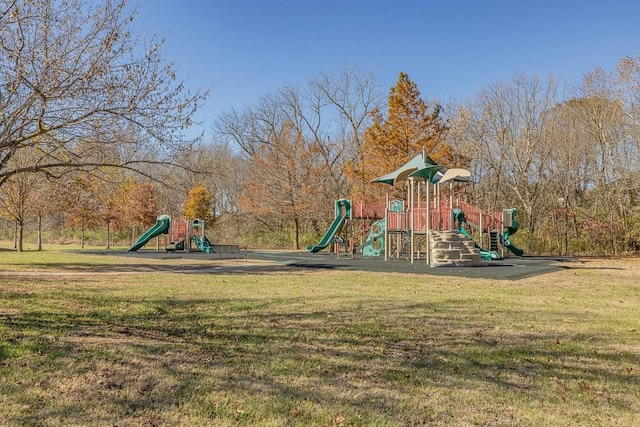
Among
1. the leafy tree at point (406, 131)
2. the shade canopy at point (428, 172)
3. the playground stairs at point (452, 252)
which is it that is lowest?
the playground stairs at point (452, 252)

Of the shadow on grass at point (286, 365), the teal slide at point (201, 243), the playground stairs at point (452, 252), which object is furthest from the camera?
the teal slide at point (201, 243)

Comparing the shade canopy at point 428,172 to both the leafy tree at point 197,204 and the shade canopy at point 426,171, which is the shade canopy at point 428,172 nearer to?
the shade canopy at point 426,171

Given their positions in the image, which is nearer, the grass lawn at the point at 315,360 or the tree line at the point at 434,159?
the grass lawn at the point at 315,360

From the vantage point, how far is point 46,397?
137 inches

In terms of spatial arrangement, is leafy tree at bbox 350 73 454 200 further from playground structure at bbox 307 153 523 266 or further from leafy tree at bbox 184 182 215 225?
leafy tree at bbox 184 182 215 225

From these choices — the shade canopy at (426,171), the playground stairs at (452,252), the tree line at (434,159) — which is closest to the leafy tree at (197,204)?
the tree line at (434,159)

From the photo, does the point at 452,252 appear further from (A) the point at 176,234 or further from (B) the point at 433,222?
(A) the point at 176,234

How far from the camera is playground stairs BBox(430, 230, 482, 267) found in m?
16.9

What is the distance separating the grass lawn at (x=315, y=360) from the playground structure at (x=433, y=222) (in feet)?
27.2

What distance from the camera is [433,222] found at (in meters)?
19.2

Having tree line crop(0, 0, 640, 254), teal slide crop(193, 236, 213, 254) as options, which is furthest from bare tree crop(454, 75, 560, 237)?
teal slide crop(193, 236, 213, 254)

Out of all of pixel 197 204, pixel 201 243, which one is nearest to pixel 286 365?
pixel 201 243

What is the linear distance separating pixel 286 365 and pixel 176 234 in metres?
26.8

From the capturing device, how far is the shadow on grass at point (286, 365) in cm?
340
